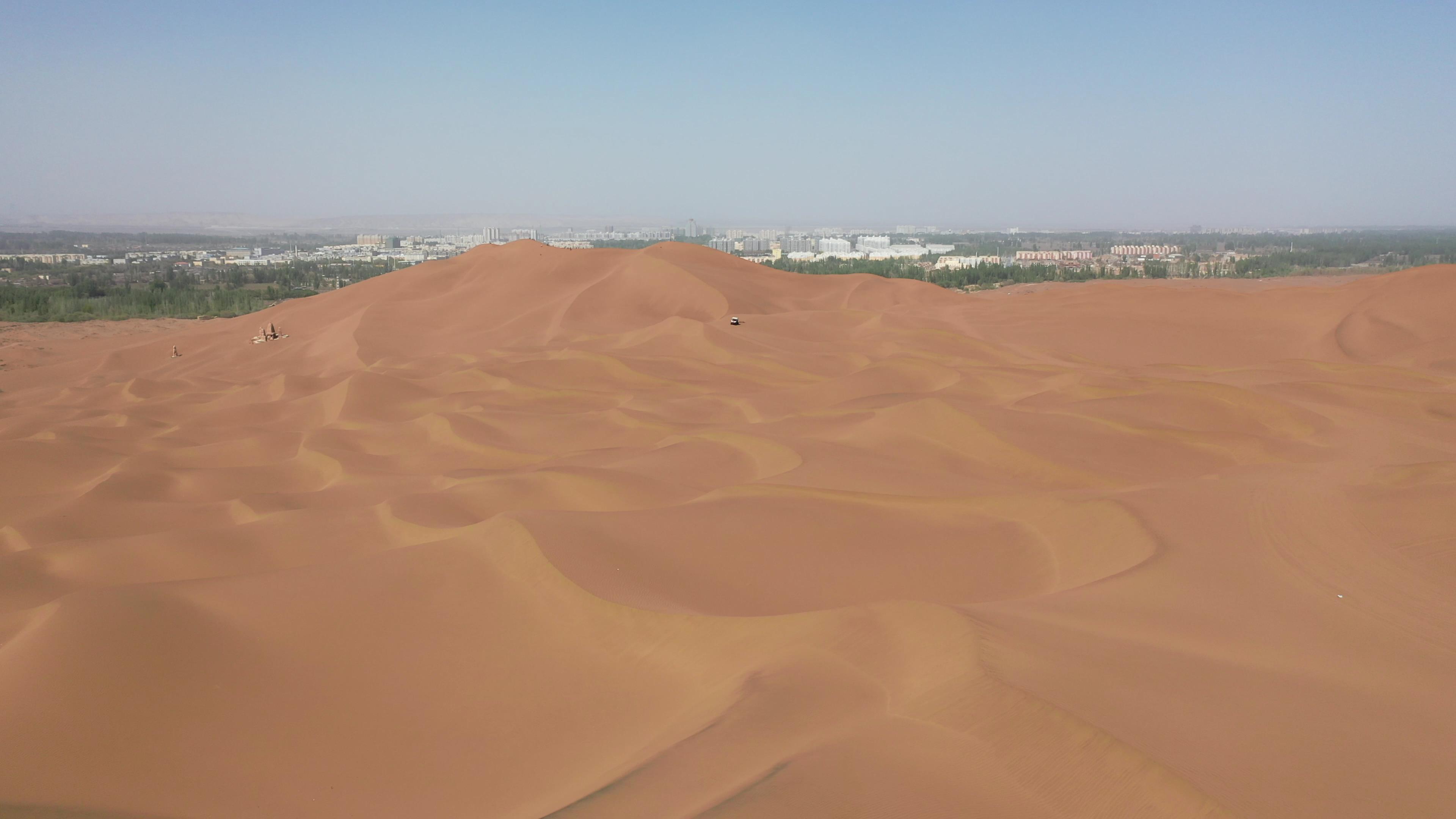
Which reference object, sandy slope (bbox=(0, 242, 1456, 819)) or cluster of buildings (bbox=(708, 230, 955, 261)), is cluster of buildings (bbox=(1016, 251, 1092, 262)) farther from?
sandy slope (bbox=(0, 242, 1456, 819))

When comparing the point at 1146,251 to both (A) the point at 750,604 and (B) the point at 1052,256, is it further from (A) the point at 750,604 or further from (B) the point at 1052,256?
(A) the point at 750,604

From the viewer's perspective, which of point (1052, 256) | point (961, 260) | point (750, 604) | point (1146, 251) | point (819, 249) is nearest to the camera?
point (750, 604)

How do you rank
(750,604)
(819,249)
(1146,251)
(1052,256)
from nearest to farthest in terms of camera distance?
(750,604) → (1052,256) → (1146,251) → (819,249)

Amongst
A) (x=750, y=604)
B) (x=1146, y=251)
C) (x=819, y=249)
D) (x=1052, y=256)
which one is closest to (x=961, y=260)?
(x=1052, y=256)

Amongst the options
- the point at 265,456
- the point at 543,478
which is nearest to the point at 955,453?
the point at 543,478

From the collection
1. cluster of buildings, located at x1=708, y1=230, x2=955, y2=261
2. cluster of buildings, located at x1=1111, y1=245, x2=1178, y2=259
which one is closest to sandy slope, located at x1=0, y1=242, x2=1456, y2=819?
cluster of buildings, located at x1=708, y1=230, x2=955, y2=261

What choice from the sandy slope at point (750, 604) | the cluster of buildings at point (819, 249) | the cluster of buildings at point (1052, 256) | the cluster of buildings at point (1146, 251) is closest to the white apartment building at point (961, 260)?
the cluster of buildings at point (1052, 256)

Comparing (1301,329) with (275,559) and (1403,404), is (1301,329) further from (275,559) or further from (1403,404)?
(275,559)

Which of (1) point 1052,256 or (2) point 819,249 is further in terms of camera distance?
(2) point 819,249

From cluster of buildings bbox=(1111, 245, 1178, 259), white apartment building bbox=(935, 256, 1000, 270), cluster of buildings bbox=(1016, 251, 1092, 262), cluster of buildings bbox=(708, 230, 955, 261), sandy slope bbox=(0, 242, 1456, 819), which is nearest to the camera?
sandy slope bbox=(0, 242, 1456, 819)
